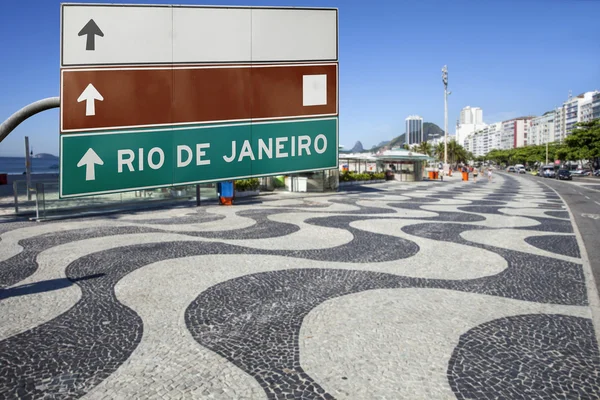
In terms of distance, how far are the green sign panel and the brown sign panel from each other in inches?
1.5

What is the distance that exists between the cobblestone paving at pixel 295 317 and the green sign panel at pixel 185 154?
8.24 feet

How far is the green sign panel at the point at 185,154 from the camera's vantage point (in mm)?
1349

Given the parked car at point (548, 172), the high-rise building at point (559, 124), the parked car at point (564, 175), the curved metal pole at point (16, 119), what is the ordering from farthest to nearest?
the high-rise building at point (559, 124) < the parked car at point (548, 172) < the parked car at point (564, 175) < the curved metal pole at point (16, 119)

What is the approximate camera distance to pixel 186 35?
137cm

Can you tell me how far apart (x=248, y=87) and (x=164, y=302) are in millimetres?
4908

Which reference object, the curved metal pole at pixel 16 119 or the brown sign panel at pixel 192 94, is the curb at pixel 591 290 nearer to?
the brown sign panel at pixel 192 94

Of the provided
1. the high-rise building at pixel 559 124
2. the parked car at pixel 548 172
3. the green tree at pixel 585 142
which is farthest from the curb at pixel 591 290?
the high-rise building at pixel 559 124

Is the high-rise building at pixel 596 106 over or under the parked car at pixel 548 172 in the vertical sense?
over

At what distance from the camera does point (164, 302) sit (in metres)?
5.70

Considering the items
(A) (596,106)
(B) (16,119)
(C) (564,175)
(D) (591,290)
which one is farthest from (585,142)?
(A) (596,106)

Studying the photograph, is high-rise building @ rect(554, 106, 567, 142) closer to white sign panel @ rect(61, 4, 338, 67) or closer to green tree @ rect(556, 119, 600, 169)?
green tree @ rect(556, 119, 600, 169)

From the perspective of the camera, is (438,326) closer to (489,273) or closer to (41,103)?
(489,273)

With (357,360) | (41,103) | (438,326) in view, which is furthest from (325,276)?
(41,103)

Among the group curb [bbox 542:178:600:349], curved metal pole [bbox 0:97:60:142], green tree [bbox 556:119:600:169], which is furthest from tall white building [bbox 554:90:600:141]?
curved metal pole [bbox 0:97:60:142]
